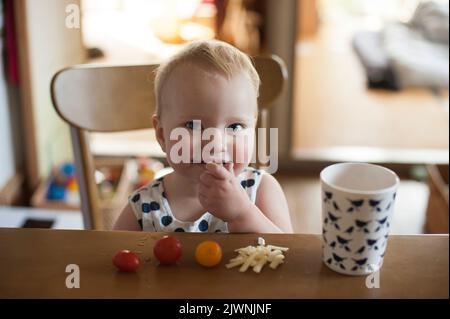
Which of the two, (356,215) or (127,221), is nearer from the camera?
(356,215)

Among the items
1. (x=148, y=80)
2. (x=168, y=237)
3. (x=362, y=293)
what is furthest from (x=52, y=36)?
(x=362, y=293)

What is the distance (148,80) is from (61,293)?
1.49 ft

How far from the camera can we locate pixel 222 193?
0.63 metres

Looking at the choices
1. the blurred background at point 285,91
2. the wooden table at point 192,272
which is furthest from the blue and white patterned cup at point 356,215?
the blurred background at point 285,91

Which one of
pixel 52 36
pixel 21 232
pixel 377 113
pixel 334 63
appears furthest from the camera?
pixel 334 63

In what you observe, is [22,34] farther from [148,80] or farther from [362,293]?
[362,293]

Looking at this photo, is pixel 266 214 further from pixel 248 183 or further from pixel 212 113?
pixel 212 113

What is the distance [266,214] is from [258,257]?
0.48ft

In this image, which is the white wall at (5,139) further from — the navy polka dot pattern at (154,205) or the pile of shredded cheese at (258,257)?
the pile of shredded cheese at (258,257)

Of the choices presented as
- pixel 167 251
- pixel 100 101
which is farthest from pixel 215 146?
pixel 100 101

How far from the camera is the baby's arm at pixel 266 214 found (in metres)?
0.67

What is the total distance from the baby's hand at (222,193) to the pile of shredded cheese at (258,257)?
0.16ft

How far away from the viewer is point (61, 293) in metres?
0.55

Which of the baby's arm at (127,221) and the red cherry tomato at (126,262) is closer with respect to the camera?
the red cherry tomato at (126,262)
